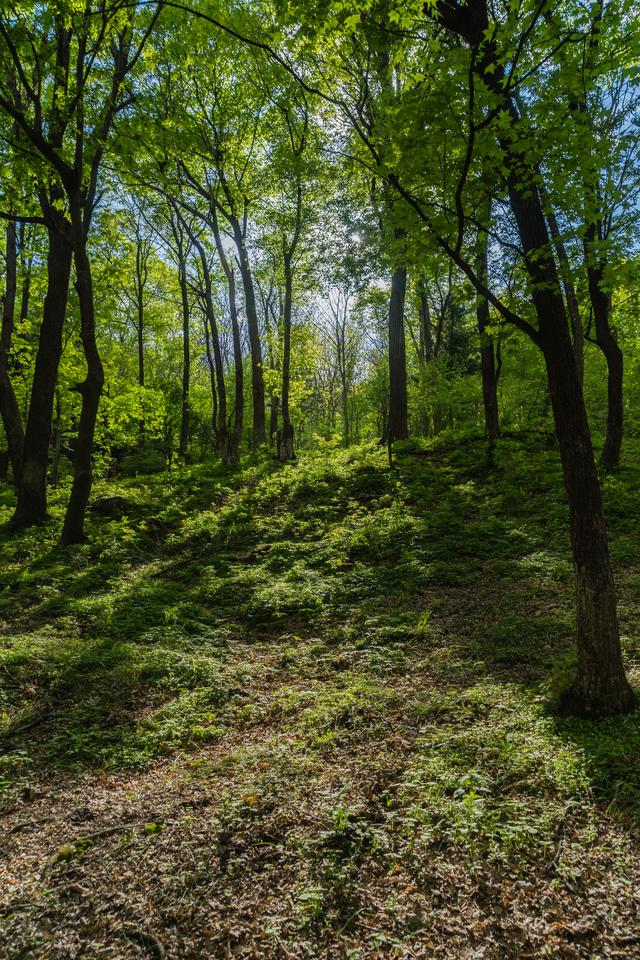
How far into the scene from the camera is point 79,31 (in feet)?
28.8

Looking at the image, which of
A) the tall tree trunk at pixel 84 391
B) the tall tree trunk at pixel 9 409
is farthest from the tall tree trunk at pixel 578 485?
the tall tree trunk at pixel 9 409

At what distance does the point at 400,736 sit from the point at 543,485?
30.0 ft

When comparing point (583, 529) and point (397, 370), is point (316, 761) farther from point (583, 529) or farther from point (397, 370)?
point (397, 370)

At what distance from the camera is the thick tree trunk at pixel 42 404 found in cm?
1109

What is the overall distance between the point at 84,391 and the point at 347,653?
25.0 feet

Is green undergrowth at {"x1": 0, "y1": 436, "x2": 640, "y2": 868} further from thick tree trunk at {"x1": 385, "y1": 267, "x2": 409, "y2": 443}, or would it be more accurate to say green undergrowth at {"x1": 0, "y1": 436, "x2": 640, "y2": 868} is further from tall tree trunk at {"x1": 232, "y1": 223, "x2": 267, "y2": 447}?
tall tree trunk at {"x1": 232, "y1": 223, "x2": 267, "y2": 447}

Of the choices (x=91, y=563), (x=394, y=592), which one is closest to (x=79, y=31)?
(x=91, y=563)

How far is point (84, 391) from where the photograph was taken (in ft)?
32.9

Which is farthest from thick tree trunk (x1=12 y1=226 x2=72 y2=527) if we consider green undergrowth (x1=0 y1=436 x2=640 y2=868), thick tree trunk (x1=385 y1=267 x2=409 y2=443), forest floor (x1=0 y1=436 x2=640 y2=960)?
thick tree trunk (x1=385 y1=267 x2=409 y2=443)

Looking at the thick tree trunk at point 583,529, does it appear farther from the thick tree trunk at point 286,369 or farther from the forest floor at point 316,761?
the thick tree trunk at point 286,369

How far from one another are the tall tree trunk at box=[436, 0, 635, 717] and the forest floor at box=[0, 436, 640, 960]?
0.30m

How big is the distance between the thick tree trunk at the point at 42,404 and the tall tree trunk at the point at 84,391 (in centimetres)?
153

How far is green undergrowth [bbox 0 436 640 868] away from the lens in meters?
3.46

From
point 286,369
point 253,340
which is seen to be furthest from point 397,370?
point 253,340
